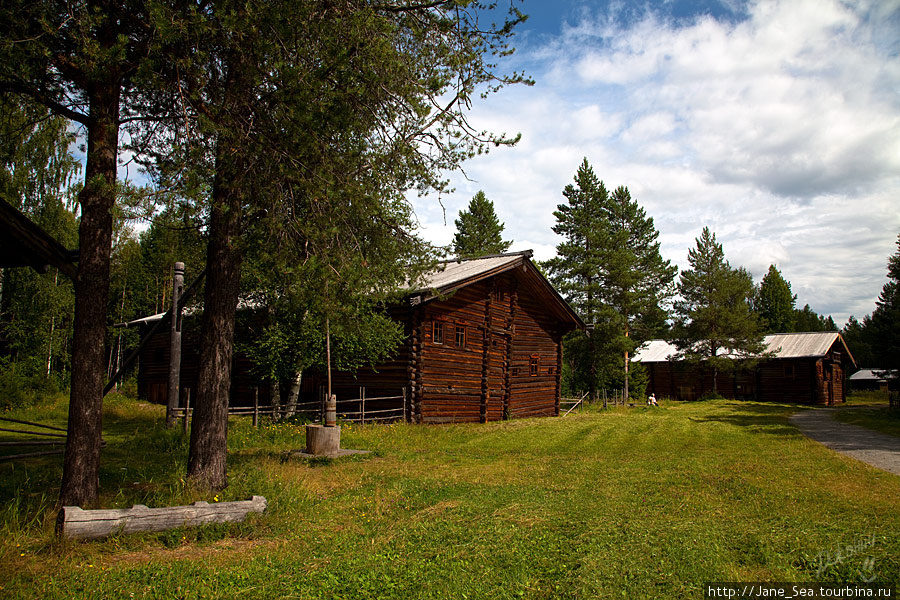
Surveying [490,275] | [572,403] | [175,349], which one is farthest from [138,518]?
[572,403]

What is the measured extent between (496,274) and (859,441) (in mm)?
A: 13134

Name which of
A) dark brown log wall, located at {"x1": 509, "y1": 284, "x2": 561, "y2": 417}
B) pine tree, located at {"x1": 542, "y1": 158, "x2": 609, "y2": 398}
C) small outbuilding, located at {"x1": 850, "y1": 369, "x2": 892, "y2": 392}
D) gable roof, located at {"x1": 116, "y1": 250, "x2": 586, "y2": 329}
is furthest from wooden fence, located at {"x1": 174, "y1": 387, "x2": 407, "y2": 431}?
small outbuilding, located at {"x1": 850, "y1": 369, "x2": 892, "y2": 392}

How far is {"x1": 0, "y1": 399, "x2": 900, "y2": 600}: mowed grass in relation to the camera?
16.4ft

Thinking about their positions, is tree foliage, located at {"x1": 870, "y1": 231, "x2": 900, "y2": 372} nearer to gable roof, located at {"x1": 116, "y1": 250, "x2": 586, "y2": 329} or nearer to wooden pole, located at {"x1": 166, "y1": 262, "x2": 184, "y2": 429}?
gable roof, located at {"x1": 116, "y1": 250, "x2": 586, "y2": 329}

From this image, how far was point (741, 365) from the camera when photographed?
148 ft

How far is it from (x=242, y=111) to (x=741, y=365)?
4617 cm

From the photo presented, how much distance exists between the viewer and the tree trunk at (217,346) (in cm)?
812

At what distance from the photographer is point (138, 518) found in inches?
242

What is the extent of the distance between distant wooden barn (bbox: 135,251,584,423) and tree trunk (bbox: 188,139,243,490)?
857 centimetres

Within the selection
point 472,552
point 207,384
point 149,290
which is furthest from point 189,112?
point 149,290

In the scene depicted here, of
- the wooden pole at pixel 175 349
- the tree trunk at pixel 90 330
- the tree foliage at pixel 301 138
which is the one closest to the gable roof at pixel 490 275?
the wooden pole at pixel 175 349

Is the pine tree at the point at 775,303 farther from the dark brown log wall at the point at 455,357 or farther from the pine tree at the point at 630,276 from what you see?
the dark brown log wall at the point at 455,357

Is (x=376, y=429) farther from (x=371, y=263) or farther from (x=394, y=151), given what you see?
(x=394, y=151)

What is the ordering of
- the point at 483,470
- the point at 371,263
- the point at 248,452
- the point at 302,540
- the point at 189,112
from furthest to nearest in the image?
1. the point at 248,452
2. the point at 483,470
3. the point at 371,263
4. the point at 189,112
5. the point at 302,540
